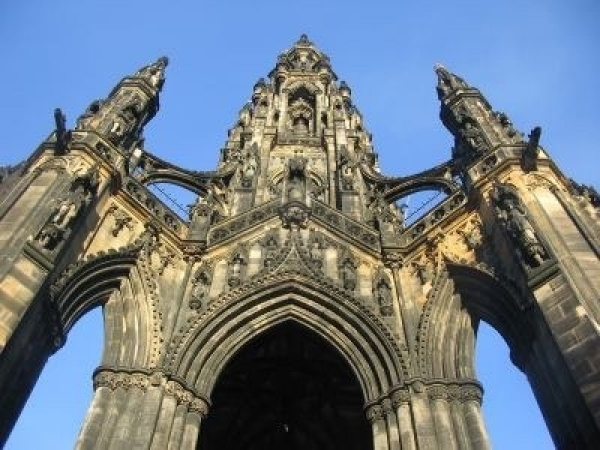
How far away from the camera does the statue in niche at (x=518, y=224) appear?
31.4ft

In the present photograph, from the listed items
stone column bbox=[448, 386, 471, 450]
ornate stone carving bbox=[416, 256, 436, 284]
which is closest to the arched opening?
ornate stone carving bbox=[416, 256, 436, 284]

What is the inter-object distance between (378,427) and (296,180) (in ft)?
22.8

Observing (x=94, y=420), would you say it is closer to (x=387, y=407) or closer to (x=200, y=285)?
(x=200, y=285)

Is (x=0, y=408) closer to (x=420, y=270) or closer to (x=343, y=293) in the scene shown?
(x=343, y=293)

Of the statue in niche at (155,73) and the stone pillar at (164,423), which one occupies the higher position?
the statue in niche at (155,73)

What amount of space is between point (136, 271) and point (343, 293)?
3.88 metres

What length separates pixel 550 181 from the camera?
1116 cm

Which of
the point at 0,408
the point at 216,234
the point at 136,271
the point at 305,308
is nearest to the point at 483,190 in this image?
the point at 305,308

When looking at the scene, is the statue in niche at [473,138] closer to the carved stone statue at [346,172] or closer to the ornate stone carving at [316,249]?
the ornate stone carving at [316,249]

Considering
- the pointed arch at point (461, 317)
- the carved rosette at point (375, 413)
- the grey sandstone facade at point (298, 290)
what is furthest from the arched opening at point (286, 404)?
the carved rosette at point (375, 413)

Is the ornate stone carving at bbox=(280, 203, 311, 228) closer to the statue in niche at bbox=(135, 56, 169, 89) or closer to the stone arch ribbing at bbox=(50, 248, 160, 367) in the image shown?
the stone arch ribbing at bbox=(50, 248, 160, 367)

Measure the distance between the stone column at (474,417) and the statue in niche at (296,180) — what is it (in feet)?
20.0

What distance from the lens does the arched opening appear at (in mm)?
14586

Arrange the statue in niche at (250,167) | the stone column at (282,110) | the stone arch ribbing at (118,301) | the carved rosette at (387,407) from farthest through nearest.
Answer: the stone column at (282,110) < the statue in niche at (250,167) < the stone arch ribbing at (118,301) < the carved rosette at (387,407)
